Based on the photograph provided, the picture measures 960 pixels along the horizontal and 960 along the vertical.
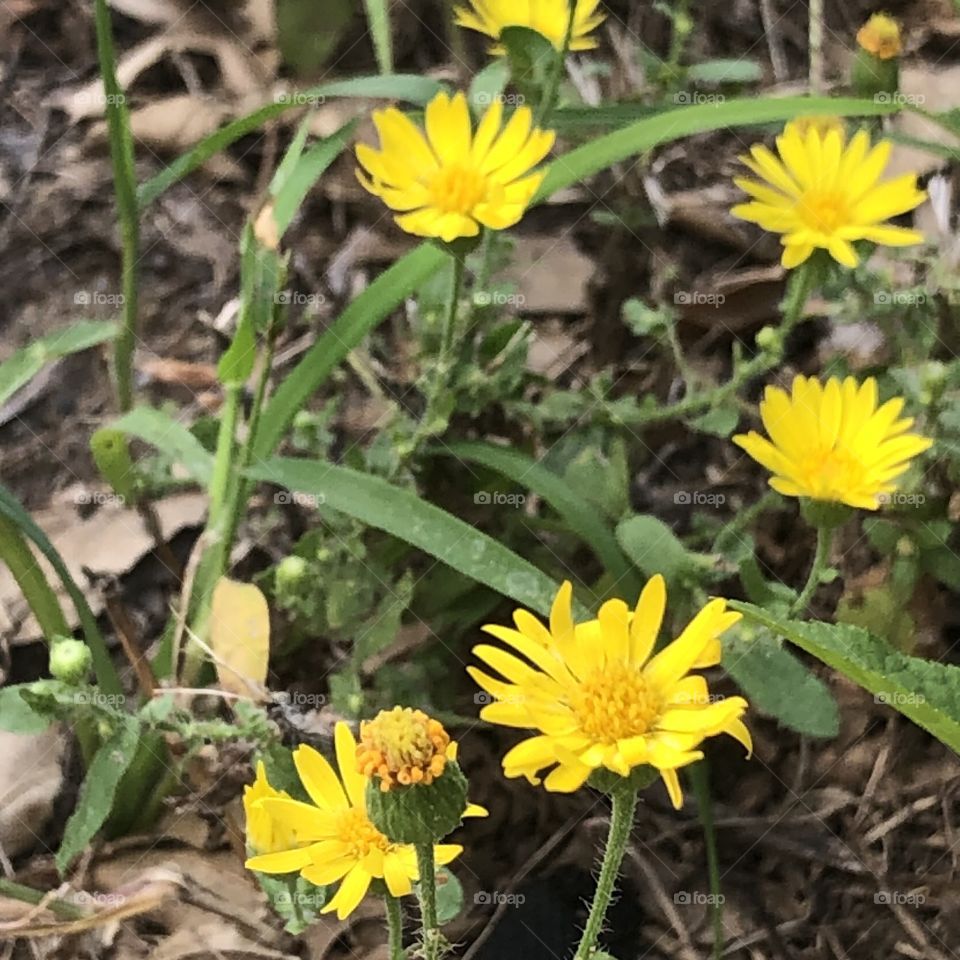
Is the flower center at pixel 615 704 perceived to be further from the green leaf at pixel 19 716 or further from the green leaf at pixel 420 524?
the green leaf at pixel 19 716

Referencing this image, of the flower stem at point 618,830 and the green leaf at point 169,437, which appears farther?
the green leaf at point 169,437

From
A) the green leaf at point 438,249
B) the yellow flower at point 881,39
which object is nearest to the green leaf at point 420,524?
the green leaf at point 438,249

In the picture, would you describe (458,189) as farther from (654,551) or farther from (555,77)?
(654,551)

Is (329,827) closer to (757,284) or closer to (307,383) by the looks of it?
(307,383)

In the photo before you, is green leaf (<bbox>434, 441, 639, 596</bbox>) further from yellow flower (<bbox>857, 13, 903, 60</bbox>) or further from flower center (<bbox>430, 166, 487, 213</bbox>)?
yellow flower (<bbox>857, 13, 903, 60</bbox>)

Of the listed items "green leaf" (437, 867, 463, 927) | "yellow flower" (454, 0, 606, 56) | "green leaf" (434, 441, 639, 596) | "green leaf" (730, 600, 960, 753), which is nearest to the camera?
"green leaf" (730, 600, 960, 753)

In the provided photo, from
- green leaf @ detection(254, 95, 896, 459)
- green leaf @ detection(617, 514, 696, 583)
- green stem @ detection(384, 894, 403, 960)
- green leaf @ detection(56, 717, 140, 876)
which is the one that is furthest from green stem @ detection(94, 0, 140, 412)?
green stem @ detection(384, 894, 403, 960)
